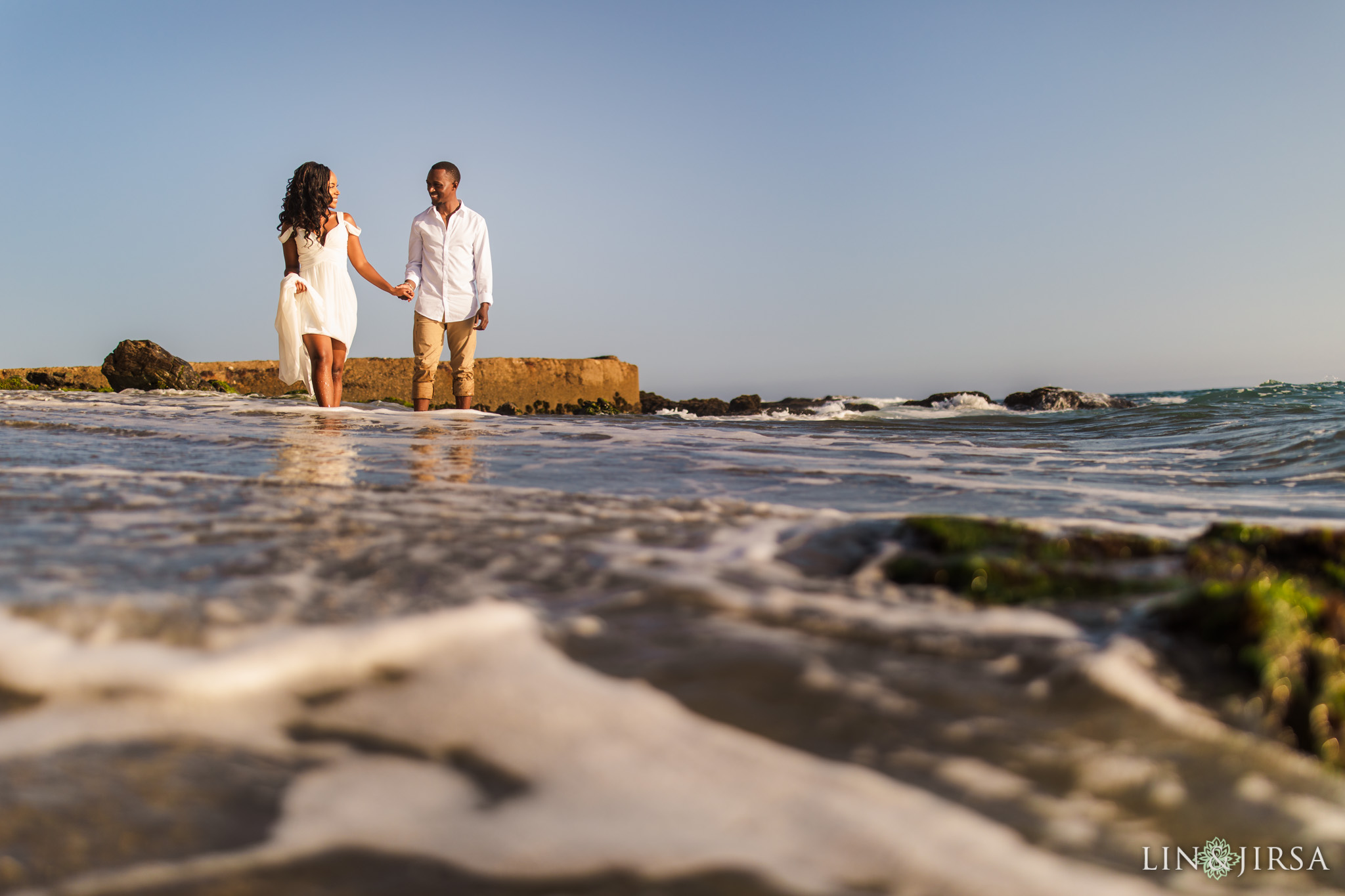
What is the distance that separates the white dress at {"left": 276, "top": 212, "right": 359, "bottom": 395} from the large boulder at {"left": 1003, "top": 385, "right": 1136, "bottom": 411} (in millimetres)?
→ 15655

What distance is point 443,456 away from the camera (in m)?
3.78

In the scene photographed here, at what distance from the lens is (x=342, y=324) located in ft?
21.2

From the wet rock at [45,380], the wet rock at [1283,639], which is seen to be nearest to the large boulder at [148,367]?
the wet rock at [45,380]

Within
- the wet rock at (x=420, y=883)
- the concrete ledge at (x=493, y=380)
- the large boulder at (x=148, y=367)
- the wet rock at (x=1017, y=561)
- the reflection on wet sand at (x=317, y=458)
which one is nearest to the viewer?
the wet rock at (x=420, y=883)

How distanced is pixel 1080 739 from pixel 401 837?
85cm

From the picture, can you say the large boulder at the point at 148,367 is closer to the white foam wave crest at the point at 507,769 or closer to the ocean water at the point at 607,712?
the ocean water at the point at 607,712

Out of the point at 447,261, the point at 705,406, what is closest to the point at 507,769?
the point at 447,261

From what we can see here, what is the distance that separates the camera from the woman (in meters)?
6.06

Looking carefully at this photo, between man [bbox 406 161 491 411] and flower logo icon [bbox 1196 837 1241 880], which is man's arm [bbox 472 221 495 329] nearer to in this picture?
man [bbox 406 161 491 411]

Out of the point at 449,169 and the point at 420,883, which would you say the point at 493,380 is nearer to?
the point at 449,169

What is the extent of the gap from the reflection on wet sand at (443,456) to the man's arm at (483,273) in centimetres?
208

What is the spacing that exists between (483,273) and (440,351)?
0.84m

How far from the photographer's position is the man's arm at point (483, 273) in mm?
7082

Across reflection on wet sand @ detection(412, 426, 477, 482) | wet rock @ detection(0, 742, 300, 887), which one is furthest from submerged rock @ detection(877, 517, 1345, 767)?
reflection on wet sand @ detection(412, 426, 477, 482)
